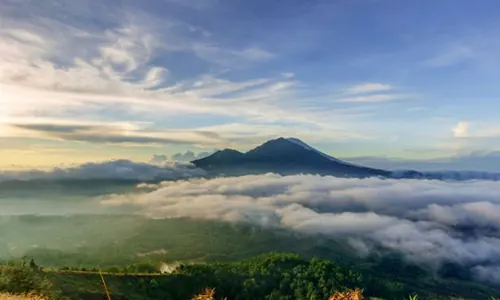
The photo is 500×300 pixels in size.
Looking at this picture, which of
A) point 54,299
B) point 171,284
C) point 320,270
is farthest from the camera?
point 320,270

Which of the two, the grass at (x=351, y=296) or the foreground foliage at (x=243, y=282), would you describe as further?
the foreground foliage at (x=243, y=282)

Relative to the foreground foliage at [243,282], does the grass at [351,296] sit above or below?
above

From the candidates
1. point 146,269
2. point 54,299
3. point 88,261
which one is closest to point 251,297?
point 146,269

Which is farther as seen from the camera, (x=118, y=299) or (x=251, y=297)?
(x=251, y=297)

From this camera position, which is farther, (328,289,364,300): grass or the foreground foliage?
the foreground foliage

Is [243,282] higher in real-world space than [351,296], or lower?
lower

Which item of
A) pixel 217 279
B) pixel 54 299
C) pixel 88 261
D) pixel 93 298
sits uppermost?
pixel 54 299

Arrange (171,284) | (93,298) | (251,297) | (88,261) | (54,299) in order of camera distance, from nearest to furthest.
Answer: (54,299), (93,298), (171,284), (251,297), (88,261)

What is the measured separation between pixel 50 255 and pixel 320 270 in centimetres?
11206

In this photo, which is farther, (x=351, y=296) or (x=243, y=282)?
(x=243, y=282)

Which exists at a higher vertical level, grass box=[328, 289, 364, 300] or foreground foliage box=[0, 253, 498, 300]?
grass box=[328, 289, 364, 300]

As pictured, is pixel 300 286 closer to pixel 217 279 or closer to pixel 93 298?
pixel 217 279

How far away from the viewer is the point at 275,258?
521ft

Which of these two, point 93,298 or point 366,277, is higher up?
point 93,298
